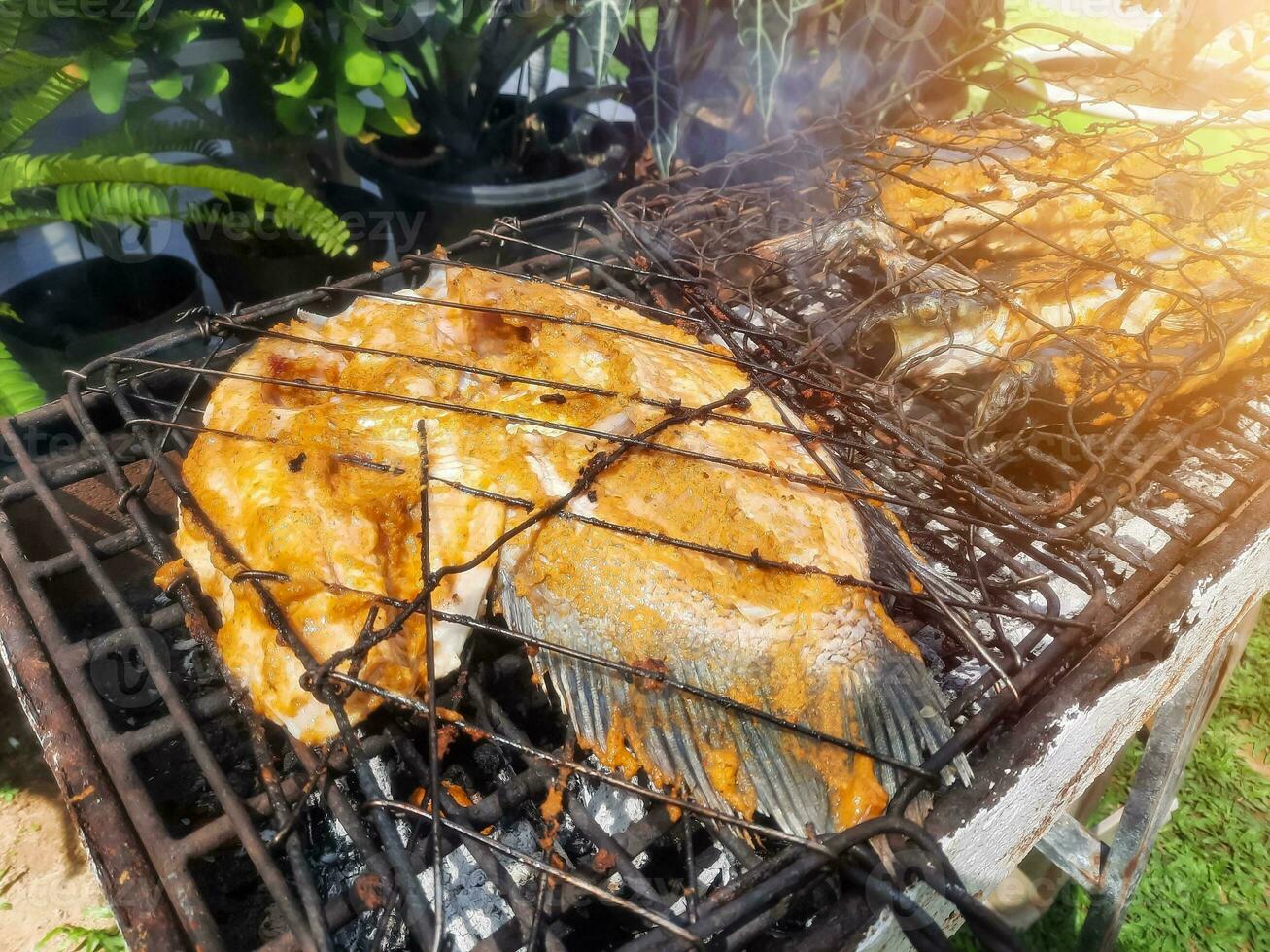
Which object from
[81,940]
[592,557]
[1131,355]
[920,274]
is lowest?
[81,940]

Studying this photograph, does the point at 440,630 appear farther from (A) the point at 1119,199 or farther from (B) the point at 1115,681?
(A) the point at 1119,199

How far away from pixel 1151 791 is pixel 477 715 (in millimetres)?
2580

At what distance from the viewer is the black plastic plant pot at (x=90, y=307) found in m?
4.47

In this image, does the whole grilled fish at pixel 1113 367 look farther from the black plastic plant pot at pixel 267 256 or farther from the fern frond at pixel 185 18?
the fern frond at pixel 185 18

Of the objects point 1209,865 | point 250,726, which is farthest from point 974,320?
point 1209,865

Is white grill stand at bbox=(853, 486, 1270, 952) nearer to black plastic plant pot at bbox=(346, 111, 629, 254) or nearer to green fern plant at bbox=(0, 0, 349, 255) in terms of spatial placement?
green fern plant at bbox=(0, 0, 349, 255)

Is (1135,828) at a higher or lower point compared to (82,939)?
higher

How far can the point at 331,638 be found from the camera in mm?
1881

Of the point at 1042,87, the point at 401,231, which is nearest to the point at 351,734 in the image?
the point at 401,231

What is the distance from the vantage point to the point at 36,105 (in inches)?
151

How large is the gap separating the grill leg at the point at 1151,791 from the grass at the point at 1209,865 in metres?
0.58

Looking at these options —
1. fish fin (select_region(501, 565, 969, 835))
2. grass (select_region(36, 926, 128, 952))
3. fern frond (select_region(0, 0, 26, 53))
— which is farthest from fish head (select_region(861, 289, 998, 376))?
fern frond (select_region(0, 0, 26, 53))
